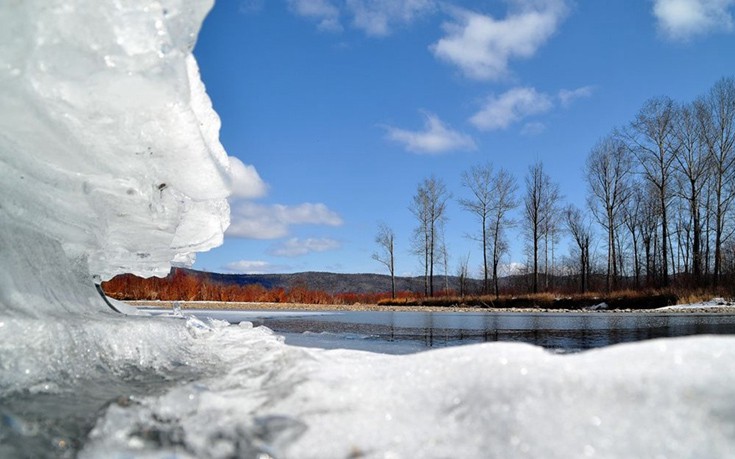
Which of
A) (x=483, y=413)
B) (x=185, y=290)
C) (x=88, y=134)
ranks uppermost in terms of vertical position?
(x=88, y=134)

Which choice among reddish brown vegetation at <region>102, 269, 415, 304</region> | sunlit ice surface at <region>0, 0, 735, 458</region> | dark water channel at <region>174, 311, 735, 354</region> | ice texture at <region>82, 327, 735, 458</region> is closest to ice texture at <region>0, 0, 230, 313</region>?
sunlit ice surface at <region>0, 0, 735, 458</region>

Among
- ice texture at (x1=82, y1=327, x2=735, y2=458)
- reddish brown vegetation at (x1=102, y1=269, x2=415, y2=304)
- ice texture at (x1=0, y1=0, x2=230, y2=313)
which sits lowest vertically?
reddish brown vegetation at (x1=102, y1=269, x2=415, y2=304)

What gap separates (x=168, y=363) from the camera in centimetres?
196

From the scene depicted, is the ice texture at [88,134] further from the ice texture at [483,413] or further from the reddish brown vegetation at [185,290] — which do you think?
the reddish brown vegetation at [185,290]

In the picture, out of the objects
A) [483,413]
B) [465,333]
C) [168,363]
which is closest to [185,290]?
[465,333]

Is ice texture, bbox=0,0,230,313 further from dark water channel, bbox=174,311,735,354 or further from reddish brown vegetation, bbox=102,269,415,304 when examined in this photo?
reddish brown vegetation, bbox=102,269,415,304

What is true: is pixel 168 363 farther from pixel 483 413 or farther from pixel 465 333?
pixel 465 333

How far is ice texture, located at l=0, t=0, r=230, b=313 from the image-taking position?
4.28 ft

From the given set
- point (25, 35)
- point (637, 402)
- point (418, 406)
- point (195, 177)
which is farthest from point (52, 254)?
point (637, 402)

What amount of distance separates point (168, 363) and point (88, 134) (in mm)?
996

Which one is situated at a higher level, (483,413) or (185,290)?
(483,413)

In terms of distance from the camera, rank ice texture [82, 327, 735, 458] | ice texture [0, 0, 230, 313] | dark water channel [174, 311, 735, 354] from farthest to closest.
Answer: dark water channel [174, 311, 735, 354], ice texture [0, 0, 230, 313], ice texture [82, 327, 735, 458]

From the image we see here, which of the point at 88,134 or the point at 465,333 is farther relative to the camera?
the point at 465,333

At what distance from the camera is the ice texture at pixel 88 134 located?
4.28 ft
